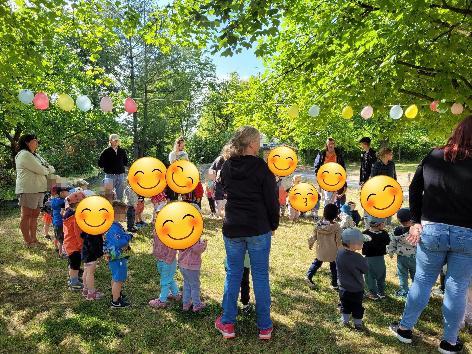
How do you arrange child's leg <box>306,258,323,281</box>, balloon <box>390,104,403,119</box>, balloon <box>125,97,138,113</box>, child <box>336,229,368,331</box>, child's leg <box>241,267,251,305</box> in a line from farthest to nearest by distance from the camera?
balloon <box>390,104,403,119</box>, balloon <box>125,97,138,113</box>, child's leg <box>306,258,323,281</box>, child's leg <box>241,267,251,305</box>, child <box>336,229,368,331</box>

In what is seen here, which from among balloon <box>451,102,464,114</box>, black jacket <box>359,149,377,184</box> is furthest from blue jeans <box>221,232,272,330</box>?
black jacket <box>359,149,377,184</box>

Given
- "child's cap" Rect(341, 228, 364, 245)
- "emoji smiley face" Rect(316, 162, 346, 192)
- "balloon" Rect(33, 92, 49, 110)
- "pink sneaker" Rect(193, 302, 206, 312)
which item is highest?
"balloon" Rect(33, 92, 49, 110)

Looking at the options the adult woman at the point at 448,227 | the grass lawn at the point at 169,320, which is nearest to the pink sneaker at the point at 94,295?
the grass lawn at the point at 169,320

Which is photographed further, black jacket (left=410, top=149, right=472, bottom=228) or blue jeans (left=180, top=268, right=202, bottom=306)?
blue jeans (left=180, top=268, right=202, bottom=306)

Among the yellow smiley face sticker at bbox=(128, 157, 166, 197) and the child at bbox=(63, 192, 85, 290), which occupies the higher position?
the yellow smiley face sticker at bbox=(128, 157, 166, 197)

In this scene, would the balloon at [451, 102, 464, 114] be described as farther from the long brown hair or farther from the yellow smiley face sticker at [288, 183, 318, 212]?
the long brown hair

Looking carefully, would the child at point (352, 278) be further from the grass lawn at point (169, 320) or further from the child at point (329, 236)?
the child at point (329, 236)

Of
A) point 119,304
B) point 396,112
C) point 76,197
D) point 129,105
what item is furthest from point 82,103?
point 396,112

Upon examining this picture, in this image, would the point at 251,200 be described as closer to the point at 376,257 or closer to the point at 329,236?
the point at 329,236

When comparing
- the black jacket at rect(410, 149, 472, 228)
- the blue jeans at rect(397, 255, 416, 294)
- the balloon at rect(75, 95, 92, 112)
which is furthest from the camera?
the balloon at rect(75, 95, 92, 112)

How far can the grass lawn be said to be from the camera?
3.80 meters

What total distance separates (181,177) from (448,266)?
331 centimetres

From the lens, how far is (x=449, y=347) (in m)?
3.60

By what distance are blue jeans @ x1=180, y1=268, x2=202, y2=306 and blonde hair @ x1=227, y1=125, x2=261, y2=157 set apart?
1.59m
